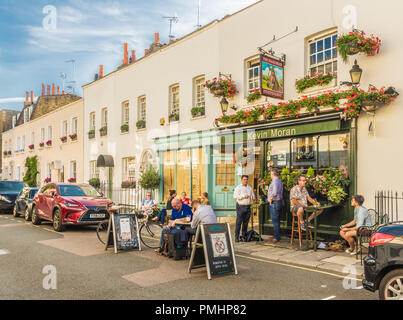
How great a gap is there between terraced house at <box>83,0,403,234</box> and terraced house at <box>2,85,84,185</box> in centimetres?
752

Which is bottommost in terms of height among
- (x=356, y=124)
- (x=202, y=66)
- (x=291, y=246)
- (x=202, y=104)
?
(x=291, y=246)

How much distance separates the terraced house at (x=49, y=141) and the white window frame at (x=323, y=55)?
56.4 feet

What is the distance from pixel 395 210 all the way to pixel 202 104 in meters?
8.59

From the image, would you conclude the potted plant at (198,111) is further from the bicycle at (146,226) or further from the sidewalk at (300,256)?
the sidewalk at (300,256)

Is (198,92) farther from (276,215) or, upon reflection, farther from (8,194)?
(8,194)

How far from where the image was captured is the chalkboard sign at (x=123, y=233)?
31.0ft

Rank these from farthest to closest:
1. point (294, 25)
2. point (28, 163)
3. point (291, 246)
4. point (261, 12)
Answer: point (28, 163) < point (261, 12) < point (294, 25) < point (291, 246)

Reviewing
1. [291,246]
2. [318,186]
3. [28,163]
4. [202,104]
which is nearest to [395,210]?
[318,186]

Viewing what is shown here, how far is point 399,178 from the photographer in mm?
9320

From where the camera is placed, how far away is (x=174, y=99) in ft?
56.7

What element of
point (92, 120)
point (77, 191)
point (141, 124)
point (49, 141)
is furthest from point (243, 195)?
point (49, 141)

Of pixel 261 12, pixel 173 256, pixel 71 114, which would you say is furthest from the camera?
pixel 71 114

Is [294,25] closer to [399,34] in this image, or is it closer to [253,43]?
[253,43]

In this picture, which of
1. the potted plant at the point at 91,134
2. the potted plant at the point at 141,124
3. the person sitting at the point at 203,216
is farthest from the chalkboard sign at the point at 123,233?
the potted plant at the point at 91,134
